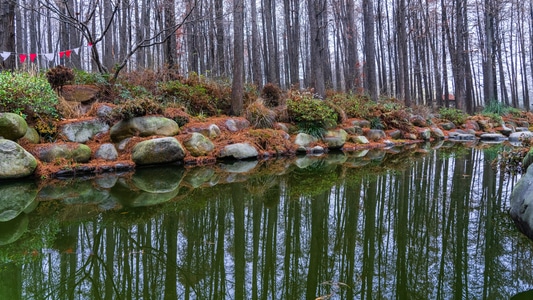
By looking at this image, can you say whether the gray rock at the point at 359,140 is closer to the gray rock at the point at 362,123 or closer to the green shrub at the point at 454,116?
the gray rock at the point at 362,123

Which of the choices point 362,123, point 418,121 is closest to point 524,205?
point 362,123

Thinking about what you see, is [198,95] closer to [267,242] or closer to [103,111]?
[103,111]

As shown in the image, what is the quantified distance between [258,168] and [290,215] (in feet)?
12.4

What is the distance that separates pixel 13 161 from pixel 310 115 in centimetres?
788

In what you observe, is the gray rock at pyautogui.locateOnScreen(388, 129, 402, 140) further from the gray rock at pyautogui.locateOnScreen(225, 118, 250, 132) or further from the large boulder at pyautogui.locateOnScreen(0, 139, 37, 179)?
the large boulder at pyautogui.locateOnScreen(0, 139, 37, 179)

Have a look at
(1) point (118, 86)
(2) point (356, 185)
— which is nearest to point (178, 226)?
(2) point (356, 185)

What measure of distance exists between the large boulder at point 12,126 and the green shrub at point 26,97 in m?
0.54

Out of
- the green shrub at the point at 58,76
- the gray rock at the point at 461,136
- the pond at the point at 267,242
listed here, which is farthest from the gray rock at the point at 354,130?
the green shrub at the point at 58,76

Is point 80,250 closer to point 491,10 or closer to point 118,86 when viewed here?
point 118,86

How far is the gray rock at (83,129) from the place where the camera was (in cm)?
804

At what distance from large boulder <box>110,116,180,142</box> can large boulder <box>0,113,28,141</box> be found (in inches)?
73.8

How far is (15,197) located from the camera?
5.17 m

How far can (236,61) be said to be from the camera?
11.4 m

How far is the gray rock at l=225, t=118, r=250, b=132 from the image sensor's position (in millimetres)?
10367
